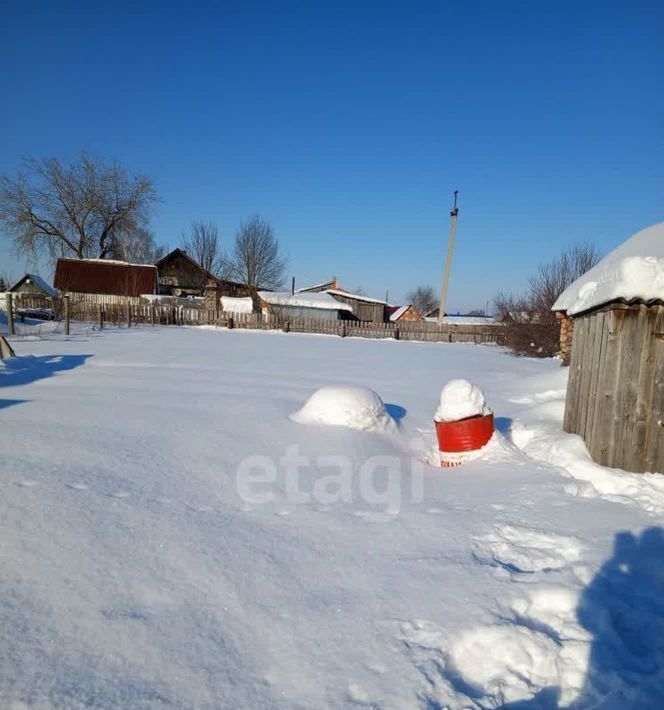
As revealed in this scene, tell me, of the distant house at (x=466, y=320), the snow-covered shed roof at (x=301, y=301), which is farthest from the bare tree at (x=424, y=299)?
the snow-covered shed roof at (x=301, y=301)

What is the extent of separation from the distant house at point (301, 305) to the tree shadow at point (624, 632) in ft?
98.8

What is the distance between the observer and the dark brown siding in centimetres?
3528

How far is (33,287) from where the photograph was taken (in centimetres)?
3888

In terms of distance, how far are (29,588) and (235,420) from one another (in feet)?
10.1

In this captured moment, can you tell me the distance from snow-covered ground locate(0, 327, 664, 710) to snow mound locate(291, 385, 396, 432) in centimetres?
18

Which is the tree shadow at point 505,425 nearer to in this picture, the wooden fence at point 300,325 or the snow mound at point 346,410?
the snow mound at point 346,410

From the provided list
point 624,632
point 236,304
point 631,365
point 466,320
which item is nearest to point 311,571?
point 624,632

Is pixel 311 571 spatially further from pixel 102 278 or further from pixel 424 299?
pixel 424 299

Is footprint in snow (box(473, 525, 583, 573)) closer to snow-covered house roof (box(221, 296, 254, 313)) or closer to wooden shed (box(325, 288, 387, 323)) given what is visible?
snow-covered house roof (box(221, 296, 254, 313))

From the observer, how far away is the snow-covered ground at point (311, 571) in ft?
5.58

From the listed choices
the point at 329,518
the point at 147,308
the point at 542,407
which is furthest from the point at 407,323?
the point at 329,518

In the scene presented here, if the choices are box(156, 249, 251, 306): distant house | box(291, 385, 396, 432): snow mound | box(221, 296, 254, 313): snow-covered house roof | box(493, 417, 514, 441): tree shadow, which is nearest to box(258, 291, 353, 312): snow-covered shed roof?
box(221, 296, 254, 313): snow-covered house roof

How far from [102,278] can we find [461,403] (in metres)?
38.4

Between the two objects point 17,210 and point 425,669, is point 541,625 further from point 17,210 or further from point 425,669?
point 17,210
